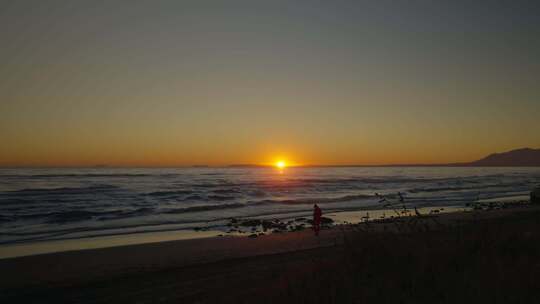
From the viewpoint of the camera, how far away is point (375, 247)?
7047mm

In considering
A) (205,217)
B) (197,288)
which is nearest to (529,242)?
(197,288)

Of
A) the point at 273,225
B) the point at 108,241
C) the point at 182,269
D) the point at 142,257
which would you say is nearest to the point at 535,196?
the point at 273,225

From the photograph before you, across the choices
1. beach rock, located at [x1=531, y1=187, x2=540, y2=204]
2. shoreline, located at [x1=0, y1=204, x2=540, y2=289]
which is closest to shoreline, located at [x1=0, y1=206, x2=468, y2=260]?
shoreline, located at [x1=0, y1=204, x2=540, y2=289]

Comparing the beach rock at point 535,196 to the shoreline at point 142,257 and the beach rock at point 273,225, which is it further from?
the shoreline at point 142,257

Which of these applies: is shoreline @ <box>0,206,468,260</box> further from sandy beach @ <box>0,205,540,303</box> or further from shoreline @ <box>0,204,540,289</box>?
sandy beach @ <box>0,205,540,303</box>

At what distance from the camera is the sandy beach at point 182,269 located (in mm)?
7637

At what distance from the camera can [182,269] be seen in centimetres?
1055

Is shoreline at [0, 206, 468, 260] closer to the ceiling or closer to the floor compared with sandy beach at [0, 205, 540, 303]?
closer to the floor

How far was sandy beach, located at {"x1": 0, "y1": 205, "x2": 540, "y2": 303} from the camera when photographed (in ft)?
25.1

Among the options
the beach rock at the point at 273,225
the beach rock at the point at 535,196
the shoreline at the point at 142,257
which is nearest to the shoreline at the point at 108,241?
the beach rock at the point at 273,225

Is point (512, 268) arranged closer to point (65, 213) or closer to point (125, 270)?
point (125, 270)

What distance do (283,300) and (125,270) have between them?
24.5 ft

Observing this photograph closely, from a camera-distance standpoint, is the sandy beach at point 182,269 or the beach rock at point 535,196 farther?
the beach rock at point 535,196

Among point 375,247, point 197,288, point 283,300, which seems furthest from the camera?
point 197,288
